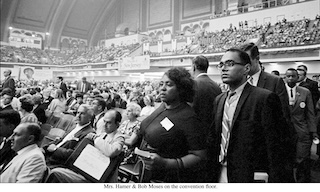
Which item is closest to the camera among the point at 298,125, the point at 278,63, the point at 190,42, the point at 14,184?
the point at 14,184

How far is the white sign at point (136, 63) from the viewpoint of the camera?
7.39 metres

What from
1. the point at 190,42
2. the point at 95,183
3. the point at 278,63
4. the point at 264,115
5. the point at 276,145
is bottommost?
the point at 95,183

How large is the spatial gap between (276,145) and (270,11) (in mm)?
6617

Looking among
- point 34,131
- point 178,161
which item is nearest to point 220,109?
point 178,161

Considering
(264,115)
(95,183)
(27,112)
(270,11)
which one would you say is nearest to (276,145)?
(264,115)

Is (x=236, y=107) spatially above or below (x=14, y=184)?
above

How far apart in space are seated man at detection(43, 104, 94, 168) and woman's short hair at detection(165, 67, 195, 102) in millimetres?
931

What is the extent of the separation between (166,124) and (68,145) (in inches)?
39.4

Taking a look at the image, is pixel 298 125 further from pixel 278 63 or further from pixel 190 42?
pixel 190 42

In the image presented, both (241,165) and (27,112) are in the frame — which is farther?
(27,112)

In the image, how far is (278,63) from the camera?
18.1ft

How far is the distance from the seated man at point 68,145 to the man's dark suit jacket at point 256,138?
3.71 ft

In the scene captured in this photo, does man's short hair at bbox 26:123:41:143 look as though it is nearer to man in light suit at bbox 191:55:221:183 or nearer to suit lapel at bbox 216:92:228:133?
man in light suit at bbox 191:55:221:183

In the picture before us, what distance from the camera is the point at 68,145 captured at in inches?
67.9
